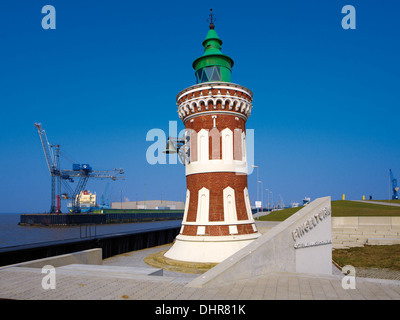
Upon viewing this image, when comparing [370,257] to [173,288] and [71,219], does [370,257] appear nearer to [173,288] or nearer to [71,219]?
[173,288]

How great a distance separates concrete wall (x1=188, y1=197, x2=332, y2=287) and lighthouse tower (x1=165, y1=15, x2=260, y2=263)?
5319 millimetres

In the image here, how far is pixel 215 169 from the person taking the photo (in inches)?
723

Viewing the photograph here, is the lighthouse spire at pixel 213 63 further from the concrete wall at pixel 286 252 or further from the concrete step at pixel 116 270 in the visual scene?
the concrete step at pixel 116 270

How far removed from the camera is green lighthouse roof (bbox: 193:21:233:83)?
19.5 m

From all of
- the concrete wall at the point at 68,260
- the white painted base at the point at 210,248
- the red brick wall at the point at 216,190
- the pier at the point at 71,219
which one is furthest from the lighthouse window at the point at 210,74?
the pier at the point at 71,219

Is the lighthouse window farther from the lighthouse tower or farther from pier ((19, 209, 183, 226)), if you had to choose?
pier ((19, 209, 183, 226))

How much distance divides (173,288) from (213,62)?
15.4m

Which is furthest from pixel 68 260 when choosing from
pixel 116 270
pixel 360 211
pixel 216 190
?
pixel 360 211

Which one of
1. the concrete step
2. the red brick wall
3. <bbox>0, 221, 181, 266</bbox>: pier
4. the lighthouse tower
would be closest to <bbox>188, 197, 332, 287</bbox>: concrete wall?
the concrete step

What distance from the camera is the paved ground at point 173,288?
23.8ft

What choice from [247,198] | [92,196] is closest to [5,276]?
[247,198]

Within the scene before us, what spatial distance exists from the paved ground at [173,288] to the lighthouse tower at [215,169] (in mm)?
Result: 8340

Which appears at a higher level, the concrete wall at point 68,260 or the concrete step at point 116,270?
the concrete step at point 116,270

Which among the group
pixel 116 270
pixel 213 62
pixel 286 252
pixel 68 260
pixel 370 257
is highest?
pixel 213 62
